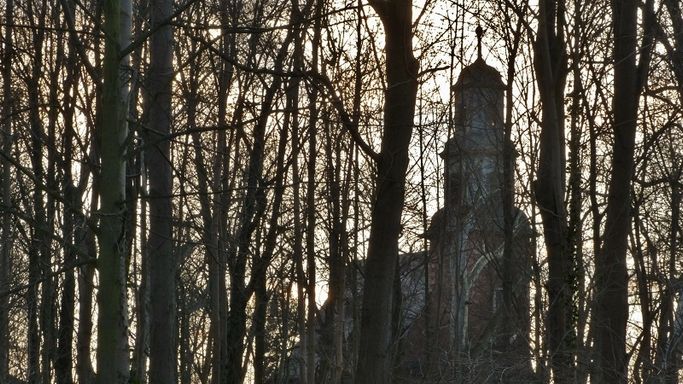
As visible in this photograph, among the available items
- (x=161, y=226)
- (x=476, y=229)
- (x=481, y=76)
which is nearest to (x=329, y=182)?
(x=161, y=226)

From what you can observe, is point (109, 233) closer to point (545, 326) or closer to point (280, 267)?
point (545, 326)

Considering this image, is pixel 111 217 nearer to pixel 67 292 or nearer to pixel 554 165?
pixel 554 165

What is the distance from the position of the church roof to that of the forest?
0.34 feet

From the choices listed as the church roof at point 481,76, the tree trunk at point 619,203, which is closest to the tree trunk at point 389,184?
the tree trunk at point 619,203

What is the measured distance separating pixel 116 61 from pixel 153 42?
5452mm

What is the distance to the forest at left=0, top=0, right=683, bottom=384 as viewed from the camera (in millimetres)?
12155

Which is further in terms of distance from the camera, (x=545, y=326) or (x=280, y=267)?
(x=280, y=267)

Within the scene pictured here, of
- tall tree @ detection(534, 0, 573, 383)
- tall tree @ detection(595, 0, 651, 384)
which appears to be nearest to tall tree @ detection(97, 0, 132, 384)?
tall tree @ detection(534, 0, 573, 383)

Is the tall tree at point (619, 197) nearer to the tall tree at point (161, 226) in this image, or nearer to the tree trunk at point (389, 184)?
the tree trunk at point (389, 184)

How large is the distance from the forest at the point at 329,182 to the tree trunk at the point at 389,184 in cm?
2

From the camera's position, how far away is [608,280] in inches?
593

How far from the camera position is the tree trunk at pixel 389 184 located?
12242mm

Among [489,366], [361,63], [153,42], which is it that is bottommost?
[489,366]

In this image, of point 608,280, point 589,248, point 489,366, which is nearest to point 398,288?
point 589,248
